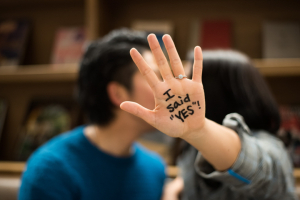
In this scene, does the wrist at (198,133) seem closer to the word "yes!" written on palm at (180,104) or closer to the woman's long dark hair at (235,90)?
the word "yes!" written on palm at (180,104)

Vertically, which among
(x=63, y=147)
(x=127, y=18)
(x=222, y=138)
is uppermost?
(x=127, y=18)

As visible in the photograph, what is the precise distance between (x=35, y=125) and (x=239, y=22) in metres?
1.54

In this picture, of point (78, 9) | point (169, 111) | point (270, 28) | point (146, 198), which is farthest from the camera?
point (78, 9)

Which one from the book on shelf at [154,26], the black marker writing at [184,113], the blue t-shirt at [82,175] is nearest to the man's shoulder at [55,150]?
the blue t-shirt at [82,175]

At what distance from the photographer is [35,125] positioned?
1515 millimetres

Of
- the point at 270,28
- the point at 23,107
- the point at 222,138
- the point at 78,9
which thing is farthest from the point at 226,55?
the point at 23,107

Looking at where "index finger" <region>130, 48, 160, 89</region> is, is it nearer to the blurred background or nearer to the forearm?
the forearm

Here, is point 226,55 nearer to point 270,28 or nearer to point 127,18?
point 270,28

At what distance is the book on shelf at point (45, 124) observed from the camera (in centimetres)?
149

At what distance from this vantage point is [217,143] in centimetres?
48

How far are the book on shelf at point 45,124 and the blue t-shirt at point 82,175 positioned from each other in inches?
23.2

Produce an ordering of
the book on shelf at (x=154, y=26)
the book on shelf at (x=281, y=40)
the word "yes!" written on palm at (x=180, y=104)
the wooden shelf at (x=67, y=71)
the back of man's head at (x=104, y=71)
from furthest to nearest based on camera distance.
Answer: the book on shelf at (x=154, y=26) → the book on shelf at (x=281, y=40) → the wooden shelf at (x=67, y=71) → the back of man's head at (x=104, y=71) → the word "yes!" written on palm at (x=180, y=104)

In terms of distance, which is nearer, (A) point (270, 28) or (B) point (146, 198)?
(B) point (146, 198)

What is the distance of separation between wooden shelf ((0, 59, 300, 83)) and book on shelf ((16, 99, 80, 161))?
0.80 ft
